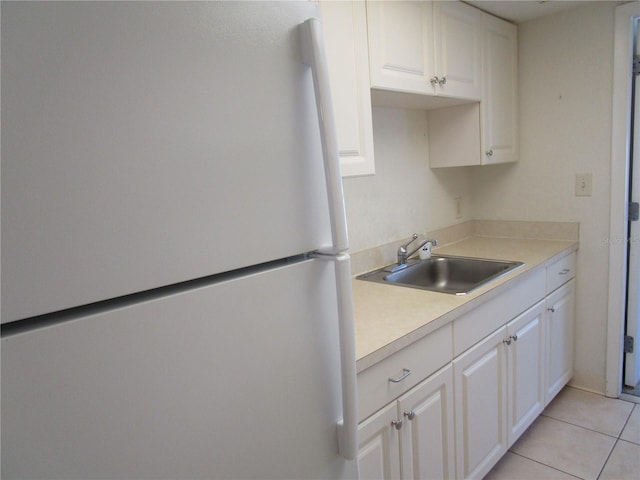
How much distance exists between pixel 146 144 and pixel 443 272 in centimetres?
191

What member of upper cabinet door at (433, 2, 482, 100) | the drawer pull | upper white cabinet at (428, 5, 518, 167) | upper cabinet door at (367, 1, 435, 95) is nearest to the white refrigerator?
the drawer pull

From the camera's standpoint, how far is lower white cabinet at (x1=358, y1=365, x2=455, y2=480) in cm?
120

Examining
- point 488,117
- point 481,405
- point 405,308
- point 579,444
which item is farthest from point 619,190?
point 405,308

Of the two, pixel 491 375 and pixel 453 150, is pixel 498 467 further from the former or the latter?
pixel 453 150

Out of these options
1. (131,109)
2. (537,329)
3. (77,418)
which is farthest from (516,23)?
(77,418)

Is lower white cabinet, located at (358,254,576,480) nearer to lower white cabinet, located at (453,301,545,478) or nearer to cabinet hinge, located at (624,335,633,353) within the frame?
lower white cabinet, located at (453,301,545,478)

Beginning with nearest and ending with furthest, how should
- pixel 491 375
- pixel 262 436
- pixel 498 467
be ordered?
pixel 262 436 < pixel 491 375 < pixel 498 467

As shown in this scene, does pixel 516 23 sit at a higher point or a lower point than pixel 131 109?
Answer: higher

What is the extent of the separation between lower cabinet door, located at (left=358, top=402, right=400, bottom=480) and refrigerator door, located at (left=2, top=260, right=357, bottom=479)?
30 centimetres

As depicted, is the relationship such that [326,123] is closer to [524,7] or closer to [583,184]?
[524,7]

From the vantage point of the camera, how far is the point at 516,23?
2508 millimetres

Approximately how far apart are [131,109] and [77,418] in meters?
0.41

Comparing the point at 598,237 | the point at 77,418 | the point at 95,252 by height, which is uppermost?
the point at 95,252

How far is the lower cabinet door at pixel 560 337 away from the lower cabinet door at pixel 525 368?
11 cm
